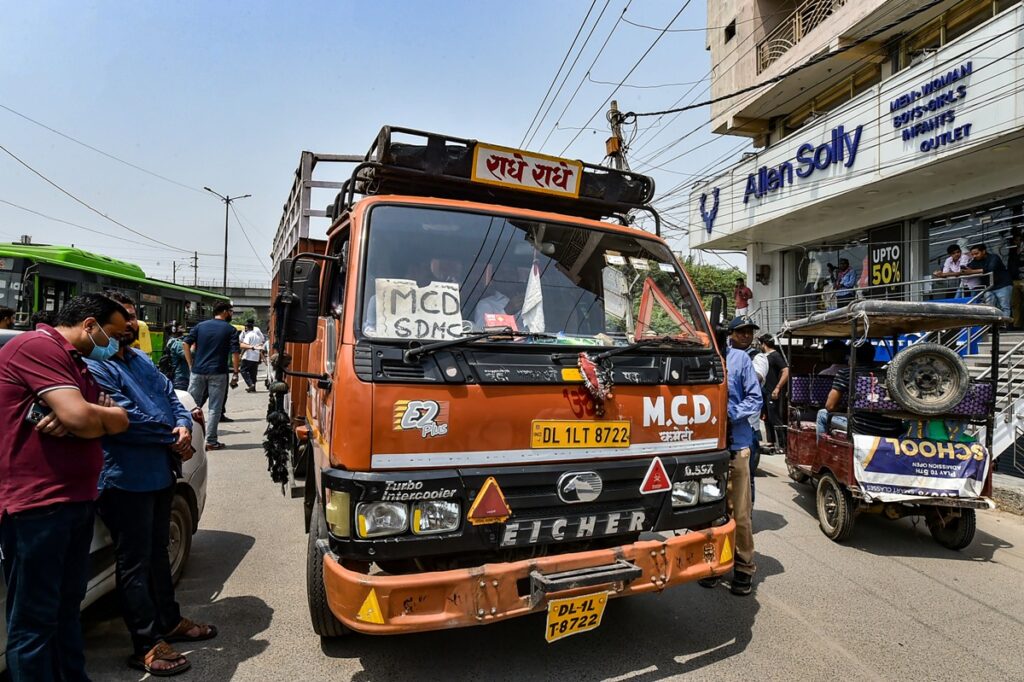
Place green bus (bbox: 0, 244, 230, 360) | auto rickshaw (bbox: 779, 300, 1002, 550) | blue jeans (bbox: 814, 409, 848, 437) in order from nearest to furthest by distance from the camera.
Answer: auto rickshaw (bbox: 779, 300, 1002, 550), blue jeans (bbox: 814, 409, 848, 437), green bus (bbox: 0, 244, 230, 360)

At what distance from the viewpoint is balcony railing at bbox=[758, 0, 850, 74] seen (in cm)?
1289

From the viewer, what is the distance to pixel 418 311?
9.55ft

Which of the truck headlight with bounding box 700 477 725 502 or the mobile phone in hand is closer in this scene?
the mobile phone in hand

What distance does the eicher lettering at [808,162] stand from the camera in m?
11.4

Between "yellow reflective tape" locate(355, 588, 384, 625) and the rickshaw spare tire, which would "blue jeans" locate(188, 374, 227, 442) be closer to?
"yellow reflective tape" locate(355, 588, 384, 625)

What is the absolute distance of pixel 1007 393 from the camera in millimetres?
7242

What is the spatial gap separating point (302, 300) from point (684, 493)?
225 cm

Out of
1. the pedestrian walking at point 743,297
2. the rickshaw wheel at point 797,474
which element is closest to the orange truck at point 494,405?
the rickshaw wheel at point 797,474

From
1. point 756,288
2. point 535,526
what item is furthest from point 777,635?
point 756,288

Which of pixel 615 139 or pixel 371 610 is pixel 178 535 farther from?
pixel 615 139

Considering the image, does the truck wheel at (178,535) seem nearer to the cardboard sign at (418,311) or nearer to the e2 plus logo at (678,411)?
the cardboard sign at (418,311)

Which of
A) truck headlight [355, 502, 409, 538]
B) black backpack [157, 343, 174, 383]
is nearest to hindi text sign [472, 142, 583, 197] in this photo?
truck headlight [355, 502, 409, 538]

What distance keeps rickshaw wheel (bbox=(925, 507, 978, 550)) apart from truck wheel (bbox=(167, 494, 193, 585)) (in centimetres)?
573

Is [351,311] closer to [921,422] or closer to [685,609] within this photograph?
[685,609]
